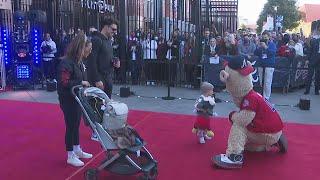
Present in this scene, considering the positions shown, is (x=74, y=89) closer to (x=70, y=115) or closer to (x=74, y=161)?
(x=70, y=115)

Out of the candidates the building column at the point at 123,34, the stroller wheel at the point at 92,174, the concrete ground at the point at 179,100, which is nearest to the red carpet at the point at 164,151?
→ the stroller wheel at the point at 92,174

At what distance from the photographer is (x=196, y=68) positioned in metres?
12.7

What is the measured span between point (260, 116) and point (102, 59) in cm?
244

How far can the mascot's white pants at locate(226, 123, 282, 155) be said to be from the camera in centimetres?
564

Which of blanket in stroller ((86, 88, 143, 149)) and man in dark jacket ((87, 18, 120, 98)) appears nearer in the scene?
blanket in stroller ((86, 88, 143, 149))

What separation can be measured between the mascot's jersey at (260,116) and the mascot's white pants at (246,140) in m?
0.09

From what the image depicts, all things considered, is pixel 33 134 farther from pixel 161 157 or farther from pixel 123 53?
pixel 123 53

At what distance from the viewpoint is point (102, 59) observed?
21.2 ft

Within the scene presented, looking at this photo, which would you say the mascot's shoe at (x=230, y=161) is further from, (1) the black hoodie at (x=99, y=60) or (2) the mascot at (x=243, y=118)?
(1) the black hoodie at (x=99, y=60)

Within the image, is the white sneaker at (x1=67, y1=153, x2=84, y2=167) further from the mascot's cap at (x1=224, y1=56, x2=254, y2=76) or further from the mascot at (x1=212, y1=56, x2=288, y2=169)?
the mascot's cap at (x1=224, y1=56, x2=254, y2=76)

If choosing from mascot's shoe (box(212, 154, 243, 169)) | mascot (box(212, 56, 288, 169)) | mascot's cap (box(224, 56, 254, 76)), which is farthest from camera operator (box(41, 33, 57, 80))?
mascot's shoe (box(212, 154, 243, 169))

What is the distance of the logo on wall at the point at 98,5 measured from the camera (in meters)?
14.9

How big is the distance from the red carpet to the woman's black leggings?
1.14 ft

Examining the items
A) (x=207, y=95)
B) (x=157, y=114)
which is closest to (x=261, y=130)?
(x=207, y=95)
